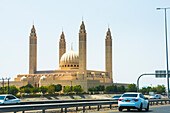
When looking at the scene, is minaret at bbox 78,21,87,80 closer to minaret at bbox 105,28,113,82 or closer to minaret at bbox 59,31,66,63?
minaret at bbox 105,28,113,82

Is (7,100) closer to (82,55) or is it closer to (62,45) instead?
(82,55)

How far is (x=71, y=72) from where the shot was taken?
133125mm

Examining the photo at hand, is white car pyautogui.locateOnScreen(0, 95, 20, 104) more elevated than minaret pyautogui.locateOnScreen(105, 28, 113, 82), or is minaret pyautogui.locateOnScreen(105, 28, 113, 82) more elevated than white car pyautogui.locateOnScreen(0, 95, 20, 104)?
minaret pyautogui.locateOnScreen(105, 28, 113, 82)

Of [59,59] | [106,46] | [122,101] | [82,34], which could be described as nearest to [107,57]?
[106,46]

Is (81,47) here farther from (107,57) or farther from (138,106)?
(138,106)

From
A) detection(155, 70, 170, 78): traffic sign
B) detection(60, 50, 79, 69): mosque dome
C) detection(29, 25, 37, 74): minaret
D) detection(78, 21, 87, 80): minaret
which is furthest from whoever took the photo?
detection(60, 50, 79, 69): mosque dome

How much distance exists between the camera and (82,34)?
12731cm

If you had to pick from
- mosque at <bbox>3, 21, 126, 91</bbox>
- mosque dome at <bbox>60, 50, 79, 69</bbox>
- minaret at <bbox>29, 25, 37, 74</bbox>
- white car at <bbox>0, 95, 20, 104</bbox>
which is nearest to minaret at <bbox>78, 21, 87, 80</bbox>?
mosque at <bbox>3, 21, 126, 91</bbox>

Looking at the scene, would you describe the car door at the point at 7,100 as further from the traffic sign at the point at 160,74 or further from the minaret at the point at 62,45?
the minaret at the point at 62,45

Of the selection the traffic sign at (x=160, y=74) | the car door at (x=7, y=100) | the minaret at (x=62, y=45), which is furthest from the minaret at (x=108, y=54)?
the car door at (x=7, y=100)

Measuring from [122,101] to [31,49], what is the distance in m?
111

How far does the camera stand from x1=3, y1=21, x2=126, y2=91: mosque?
407ft

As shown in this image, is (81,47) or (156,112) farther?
(81,47)

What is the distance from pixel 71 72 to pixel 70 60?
22.8ft
